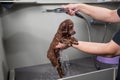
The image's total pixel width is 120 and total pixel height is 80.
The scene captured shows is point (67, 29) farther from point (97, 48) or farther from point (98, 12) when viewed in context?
point (98, 12)

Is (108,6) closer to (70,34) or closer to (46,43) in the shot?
(46,43)

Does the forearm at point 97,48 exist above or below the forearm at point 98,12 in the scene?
below

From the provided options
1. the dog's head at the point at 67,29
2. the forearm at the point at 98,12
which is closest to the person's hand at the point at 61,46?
the dog's head at the point at 67,29

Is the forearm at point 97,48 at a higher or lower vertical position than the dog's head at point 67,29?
lower

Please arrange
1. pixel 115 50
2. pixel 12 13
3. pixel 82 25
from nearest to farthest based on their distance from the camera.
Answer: pixel 115 50, pixel 12 13, pixel 82 25

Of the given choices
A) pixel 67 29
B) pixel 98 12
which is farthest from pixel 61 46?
pixel 98 12

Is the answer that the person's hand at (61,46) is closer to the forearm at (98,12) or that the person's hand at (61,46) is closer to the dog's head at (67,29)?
the dog's head at (67,29)

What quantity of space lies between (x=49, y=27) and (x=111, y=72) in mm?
645

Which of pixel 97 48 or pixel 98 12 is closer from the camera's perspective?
pixel 97 48

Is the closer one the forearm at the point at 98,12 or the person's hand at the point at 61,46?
the person's hand at the point at 61,46

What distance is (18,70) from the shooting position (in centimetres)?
147

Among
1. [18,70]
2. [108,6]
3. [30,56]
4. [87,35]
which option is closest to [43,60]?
[30,56]

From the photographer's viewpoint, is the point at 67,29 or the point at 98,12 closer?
the point at 67,29

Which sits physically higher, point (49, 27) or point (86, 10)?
point (86, 10)
